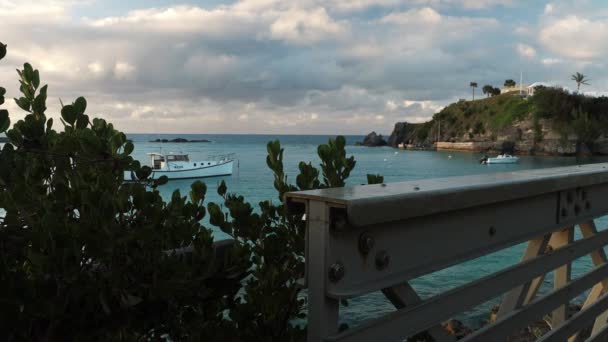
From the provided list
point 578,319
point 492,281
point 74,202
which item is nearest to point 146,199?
point 74,202

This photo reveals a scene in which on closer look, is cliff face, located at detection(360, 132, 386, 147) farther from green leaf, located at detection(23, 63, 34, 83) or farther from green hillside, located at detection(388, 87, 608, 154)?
green leaf, located at detection(23, 63, 34, 83)

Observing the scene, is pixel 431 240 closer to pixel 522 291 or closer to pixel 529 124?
pixel 522 291

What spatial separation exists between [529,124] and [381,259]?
286 ft

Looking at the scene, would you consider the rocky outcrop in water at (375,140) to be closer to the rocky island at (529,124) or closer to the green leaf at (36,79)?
the rocky island at (529,124)

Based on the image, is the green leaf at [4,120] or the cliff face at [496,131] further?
the cliff face at [496,131]

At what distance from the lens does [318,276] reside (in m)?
0.93

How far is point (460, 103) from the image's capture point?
104438mm

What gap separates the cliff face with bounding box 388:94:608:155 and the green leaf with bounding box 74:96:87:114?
7962 cm

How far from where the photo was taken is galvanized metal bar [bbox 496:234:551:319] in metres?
1.67

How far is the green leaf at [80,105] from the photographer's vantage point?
1729mm

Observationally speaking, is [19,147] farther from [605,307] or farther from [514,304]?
[605,307]

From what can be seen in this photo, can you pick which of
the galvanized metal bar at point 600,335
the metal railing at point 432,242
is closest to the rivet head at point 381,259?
the metal railing at point 432,242

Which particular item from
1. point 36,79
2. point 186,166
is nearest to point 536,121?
point 186,166

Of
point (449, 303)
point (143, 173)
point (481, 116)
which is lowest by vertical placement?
point (449, 303)
